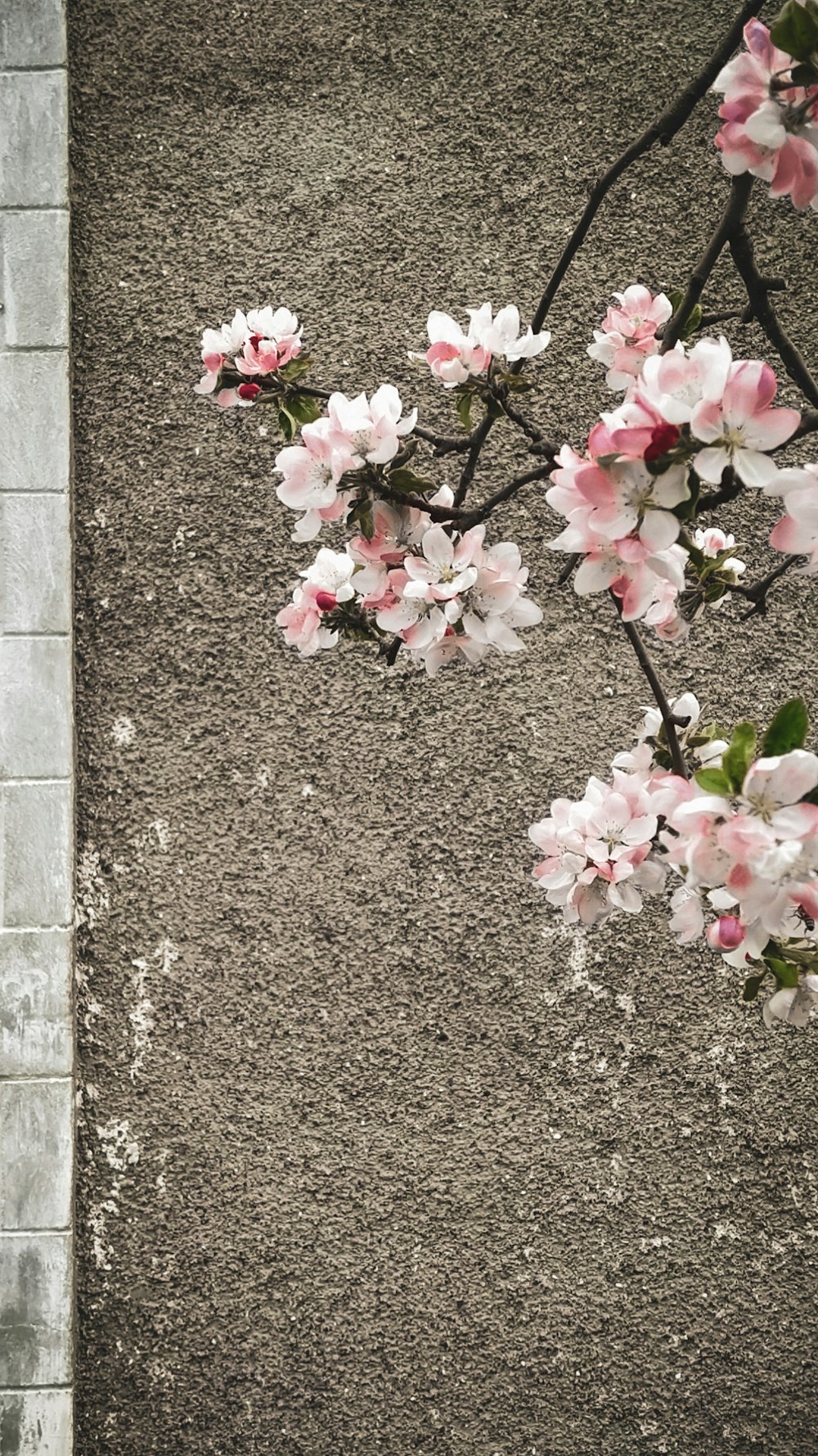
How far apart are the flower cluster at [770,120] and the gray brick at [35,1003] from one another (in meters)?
1.08

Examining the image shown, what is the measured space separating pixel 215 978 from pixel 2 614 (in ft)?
1.73

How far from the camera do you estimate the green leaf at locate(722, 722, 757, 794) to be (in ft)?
Answer: 1.51

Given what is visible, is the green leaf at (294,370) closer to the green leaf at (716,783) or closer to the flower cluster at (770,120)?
the flower cluster at (770,120)

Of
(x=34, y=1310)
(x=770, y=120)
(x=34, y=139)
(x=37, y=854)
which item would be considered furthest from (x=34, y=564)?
(x=770, y=120)

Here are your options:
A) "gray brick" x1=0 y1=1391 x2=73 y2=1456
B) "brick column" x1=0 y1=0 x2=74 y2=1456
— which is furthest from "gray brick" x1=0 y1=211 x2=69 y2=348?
"gray brick" x1=0 y1=1391 x2=73 y2=1456

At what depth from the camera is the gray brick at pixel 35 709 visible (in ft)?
3.99

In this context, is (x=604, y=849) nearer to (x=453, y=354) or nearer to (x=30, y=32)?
(x=453, y=354)

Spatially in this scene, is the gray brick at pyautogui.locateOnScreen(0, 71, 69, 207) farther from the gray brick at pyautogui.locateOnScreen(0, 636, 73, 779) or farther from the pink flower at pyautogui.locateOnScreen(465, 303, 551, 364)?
the pink flower at pyautogui.locateOnScreen(465, 303, 551, 364)

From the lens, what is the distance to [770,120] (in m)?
0.46

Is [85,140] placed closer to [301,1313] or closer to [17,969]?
[17,969]

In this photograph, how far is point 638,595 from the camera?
0.50 meters

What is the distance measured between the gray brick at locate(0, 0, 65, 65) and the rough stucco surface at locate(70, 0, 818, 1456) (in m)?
0.03

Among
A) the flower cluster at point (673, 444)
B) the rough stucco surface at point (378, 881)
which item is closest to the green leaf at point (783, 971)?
the flower cluster at point (673, 444)

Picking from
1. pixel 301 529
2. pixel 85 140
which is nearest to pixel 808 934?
pixel 301 529
